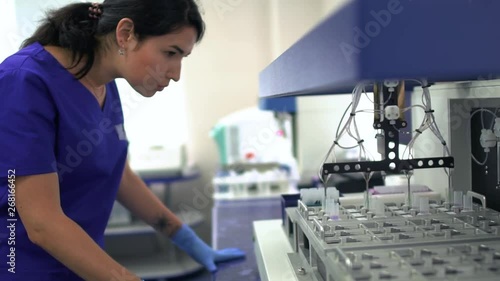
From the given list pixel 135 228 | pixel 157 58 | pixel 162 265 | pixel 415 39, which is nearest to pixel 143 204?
pixel 157 58

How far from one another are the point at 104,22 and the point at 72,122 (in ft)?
0.82

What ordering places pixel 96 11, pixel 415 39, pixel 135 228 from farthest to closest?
1. pixel 135 228
2. pixel 96 11
3. pixel 415 39

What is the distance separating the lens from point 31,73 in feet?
3.22

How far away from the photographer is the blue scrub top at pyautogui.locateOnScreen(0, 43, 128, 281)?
929 millimetres

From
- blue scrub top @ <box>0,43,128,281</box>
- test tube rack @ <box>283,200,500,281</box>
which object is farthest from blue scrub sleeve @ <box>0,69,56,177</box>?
test tube rack @ <box>283,200,500,281</box>

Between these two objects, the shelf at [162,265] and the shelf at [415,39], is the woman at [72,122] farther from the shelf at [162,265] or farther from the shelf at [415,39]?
the shelf at [162,265]

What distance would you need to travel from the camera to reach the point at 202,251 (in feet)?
4.62

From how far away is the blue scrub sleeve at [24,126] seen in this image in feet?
3.01

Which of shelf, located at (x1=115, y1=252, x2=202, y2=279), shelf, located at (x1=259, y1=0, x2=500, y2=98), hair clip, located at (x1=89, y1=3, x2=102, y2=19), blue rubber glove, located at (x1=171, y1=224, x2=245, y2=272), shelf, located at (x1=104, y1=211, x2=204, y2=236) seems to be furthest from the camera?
shelf, located at (x1=115, y1=252, x2=202, y2=279)

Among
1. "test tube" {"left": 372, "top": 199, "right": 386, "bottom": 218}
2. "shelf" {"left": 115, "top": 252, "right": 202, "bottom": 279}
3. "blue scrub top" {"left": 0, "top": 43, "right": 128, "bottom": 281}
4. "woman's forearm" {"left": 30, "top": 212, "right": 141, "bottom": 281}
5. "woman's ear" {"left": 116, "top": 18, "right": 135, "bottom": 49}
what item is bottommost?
"shelf" {"left": 115, "top": 252, "right": 202, "bottom": 279}

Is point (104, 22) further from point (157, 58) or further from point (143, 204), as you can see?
point (143, 204)

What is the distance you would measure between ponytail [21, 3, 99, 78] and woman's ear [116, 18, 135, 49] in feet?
0.27

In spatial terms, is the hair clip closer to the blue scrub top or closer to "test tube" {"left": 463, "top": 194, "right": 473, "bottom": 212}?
the blue scrub top

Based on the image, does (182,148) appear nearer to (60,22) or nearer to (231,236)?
(231,236)
